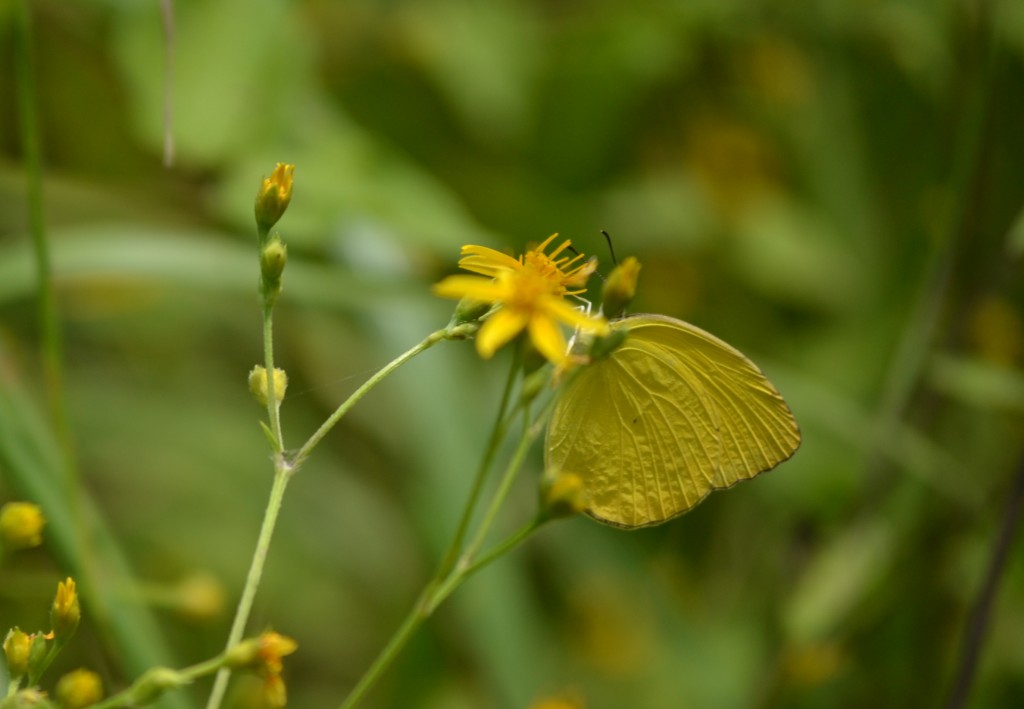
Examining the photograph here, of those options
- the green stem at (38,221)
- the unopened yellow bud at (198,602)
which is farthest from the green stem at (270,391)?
the unopened yellow bud at (198,602)

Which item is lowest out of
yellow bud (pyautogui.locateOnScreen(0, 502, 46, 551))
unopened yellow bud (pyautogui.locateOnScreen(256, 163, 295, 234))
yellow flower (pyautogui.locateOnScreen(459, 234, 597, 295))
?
yellow bud (pyautogui.locateOnScreen(0, 502, 46, 551))

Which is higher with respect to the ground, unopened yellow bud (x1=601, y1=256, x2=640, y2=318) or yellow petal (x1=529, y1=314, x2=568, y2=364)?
unopened yellow bud (x1=601, y1=256, x2=640, y2=318)

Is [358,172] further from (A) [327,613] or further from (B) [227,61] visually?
(A) [327,613]

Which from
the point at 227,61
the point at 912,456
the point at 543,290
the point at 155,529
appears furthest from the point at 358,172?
the point at 912,456

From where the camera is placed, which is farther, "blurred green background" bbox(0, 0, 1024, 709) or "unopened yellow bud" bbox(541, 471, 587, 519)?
"blurred green background" bbox(0, 0, 1024, 709)

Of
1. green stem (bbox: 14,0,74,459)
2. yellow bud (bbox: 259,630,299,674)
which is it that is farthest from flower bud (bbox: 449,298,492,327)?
green stem (bbox: 14,0,74,459)

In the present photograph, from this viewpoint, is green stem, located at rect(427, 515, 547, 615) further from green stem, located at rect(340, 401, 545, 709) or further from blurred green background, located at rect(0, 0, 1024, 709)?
blurred green background, located at rect(0, 0, 1024, 709)

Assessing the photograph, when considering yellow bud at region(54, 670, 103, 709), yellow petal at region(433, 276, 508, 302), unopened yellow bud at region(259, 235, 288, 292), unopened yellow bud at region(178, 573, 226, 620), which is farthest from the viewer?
unopened yellow bud at region(178, 573, 226, 620)

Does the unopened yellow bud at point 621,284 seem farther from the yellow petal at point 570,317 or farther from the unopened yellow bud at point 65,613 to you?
the unopened yellow bud at point 65,613
